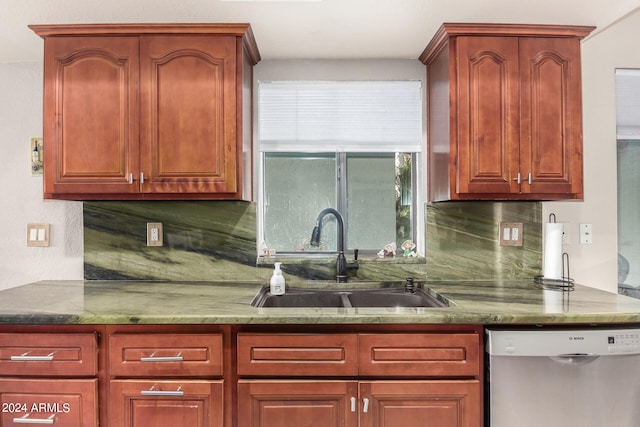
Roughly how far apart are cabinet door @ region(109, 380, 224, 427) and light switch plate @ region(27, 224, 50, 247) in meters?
1.18

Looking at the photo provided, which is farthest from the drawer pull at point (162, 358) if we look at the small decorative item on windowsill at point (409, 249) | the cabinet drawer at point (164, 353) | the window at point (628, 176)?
the window at point (628, 176)

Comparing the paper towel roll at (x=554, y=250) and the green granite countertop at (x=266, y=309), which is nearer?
the green granite countertop at (x=266, y=309)

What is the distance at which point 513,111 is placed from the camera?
73.7 inches

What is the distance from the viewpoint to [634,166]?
2.33 meters

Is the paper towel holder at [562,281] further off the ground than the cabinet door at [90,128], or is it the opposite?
the cabinet door at [90,128]

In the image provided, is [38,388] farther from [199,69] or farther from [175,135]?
[199,69]

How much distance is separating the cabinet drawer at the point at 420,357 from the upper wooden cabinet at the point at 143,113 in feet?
3.19

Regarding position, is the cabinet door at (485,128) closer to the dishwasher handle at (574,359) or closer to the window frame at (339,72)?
the window frame at (339,72)

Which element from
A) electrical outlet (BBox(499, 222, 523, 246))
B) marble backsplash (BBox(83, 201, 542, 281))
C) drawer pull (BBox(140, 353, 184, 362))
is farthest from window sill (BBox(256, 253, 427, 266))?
drawer pull (BBox(140, 353, 184, 362))

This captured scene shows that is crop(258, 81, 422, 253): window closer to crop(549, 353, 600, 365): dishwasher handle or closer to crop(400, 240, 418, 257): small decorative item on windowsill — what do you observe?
crop(400, 240, 418, 257): small decorative item on windowsill

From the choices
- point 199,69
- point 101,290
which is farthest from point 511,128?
point 101,290

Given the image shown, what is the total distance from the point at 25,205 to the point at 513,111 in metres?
2.65

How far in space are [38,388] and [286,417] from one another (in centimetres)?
95

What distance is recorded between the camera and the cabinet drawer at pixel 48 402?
5.02ft
